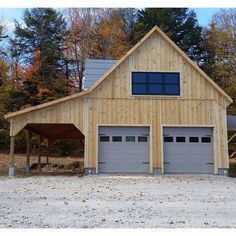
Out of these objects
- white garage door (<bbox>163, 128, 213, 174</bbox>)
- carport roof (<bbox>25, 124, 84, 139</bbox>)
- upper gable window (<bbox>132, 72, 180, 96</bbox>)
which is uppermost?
upper gable window (<bbox>132, 72, 180, 96</bbox>)

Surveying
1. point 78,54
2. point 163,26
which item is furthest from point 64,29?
point 163,26

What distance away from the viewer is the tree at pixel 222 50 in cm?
3322

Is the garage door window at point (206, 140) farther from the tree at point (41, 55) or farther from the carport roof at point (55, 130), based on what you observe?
the tree at point (41, 55)

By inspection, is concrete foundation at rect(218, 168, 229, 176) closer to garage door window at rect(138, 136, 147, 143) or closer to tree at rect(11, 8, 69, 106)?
garage door window at rect(138, 136, 147, 143)

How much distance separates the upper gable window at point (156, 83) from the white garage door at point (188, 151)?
1.87 m

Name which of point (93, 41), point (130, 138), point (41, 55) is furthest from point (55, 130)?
point (93, 41)

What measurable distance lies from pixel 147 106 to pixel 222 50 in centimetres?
1827

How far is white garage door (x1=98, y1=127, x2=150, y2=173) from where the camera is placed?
60.2ft

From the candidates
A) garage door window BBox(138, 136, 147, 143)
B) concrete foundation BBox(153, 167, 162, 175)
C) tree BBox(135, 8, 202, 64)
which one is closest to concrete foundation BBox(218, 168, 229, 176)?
concrete foundation BBox(153, 167, 162, 175)

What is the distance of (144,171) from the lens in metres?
18.5

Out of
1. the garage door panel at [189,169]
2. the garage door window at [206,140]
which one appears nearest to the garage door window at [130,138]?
the garage door panel at [189,169]

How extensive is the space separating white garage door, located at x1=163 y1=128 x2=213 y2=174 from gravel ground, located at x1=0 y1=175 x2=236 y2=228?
17.3 ft

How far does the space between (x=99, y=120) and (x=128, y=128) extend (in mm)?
1410
